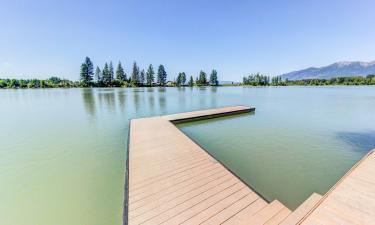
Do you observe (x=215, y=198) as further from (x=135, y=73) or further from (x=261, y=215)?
(x=135, y=73)

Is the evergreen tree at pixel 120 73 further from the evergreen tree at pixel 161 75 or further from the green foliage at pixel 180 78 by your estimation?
the green foliage at pixel 180 78

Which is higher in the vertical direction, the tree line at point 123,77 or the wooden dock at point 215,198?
the tree line at point 123,77

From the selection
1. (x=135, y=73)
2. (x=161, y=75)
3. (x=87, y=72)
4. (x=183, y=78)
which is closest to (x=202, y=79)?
(x=183, y=78)

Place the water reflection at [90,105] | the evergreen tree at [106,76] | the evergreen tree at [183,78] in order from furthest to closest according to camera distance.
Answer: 1. the evergreen tree at [183,78]
2. the evergreen tree at [106,76]
3. the water reflection at [90,105]

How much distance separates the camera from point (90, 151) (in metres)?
5.16

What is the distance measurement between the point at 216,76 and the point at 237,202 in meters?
66.9

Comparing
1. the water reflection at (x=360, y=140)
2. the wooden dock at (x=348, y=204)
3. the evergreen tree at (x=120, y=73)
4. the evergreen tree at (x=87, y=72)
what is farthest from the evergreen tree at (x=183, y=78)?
the wooden dock at (x=348, y=204)

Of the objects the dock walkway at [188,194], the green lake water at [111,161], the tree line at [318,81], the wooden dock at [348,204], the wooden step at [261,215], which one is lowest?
the green lake water at [111,161]

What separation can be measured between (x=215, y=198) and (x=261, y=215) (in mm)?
625

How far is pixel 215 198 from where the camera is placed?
2.47m

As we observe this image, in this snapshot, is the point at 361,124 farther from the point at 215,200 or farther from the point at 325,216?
the point at 215,200

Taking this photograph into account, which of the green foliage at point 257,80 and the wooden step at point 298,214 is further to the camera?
the green foliage at point 257,80

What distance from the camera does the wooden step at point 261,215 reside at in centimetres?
205

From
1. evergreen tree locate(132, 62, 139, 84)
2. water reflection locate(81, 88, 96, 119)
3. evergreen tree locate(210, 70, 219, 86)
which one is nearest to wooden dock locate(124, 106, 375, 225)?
water reflection locate(81, 88, 96, 119)
